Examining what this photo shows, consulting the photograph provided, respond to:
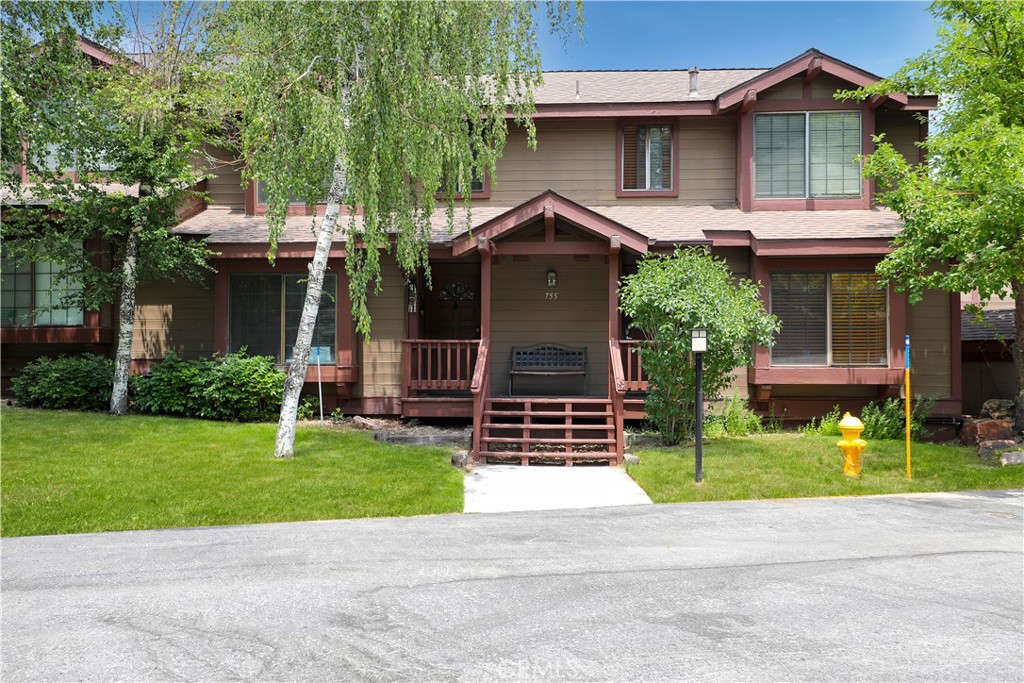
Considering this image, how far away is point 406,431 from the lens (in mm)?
11312

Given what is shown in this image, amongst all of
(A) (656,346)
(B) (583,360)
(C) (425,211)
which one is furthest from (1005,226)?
(C) (425,211)

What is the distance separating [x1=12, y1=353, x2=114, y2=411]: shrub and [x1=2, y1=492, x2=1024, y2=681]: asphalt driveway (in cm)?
702

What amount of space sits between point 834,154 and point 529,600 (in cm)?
1110

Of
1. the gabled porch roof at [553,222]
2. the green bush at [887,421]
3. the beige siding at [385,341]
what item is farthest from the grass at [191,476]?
the green bush at [887,421]

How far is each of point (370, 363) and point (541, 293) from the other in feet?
11.1

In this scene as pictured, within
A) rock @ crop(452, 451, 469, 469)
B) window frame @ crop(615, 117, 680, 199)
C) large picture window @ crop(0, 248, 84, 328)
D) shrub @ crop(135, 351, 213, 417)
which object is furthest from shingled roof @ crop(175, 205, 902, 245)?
rock @ crop(452, 451, 469, 469)

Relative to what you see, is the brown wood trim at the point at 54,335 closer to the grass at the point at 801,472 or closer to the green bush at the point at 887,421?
the grass at the point at 801,472

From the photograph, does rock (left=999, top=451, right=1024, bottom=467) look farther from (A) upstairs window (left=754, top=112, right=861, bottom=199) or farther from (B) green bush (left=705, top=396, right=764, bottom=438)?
(A) upstairs window (left=754, top=112, right=861, bottom=199)

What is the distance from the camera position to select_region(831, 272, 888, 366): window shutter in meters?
11.8

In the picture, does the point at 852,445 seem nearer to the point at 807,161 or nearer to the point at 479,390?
the point at 479,390

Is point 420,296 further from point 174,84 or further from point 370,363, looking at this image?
point 174,84

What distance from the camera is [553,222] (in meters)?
10.8

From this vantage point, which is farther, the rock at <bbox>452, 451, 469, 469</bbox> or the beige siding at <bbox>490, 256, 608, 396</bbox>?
the beige siding at <bbox>490, 256, 608, 396</bbox>

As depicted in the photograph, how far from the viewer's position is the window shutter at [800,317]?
11883 mm
